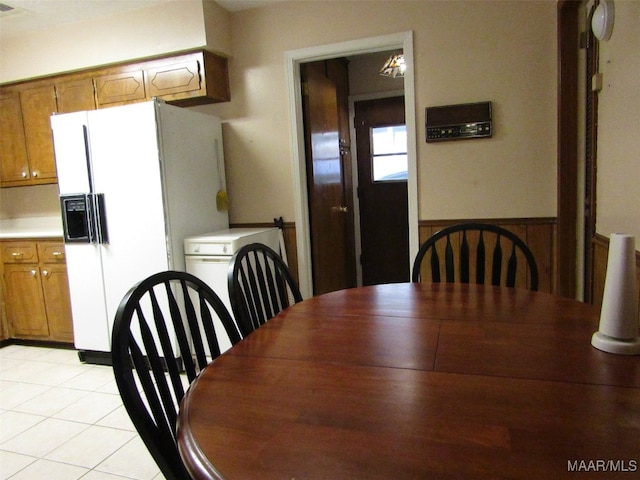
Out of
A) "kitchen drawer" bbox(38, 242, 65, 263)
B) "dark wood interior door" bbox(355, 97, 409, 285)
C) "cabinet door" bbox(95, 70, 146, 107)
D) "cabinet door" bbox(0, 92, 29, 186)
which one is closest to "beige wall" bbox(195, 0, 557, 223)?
"cabinet door" bbox(95, 70, 146, 107)

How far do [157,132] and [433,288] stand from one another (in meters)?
1.95

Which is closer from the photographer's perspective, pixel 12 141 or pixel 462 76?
pixel 462 76

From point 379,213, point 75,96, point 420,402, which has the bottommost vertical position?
point 420,402

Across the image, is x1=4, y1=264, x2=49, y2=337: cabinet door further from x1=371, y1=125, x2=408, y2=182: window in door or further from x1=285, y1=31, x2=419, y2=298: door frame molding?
x1=371, y1=125, x2=408, y2=182: window in door

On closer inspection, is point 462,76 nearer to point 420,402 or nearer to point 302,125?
point 302,125

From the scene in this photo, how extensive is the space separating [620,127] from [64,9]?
350cm

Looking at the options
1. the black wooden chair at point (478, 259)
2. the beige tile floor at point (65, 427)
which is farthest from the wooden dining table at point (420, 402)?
the beige tile floor at point (65, 427)

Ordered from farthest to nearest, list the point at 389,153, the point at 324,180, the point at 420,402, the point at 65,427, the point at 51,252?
the point at 389,153
the point at 324,180
the point at 51,252
the point at 65,427
the point at 420,402

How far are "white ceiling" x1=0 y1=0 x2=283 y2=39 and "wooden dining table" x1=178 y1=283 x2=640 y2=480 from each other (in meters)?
2.69

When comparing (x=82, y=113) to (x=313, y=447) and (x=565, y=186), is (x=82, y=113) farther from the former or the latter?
(x=565, y=186)

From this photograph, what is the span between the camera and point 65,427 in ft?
7.25

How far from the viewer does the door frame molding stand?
110 inches

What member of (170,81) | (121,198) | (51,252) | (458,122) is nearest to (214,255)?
(121,198)

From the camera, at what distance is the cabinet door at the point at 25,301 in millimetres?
3330
